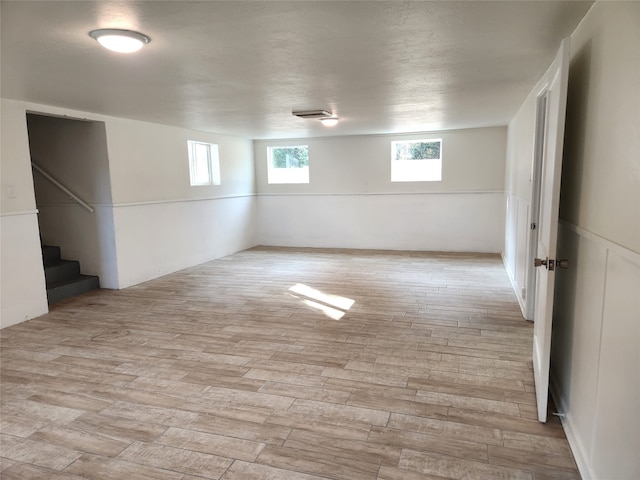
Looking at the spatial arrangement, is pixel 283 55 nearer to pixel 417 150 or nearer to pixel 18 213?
pixel 18 213

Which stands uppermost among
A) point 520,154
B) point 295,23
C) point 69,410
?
point 295,23

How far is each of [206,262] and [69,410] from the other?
442 cm

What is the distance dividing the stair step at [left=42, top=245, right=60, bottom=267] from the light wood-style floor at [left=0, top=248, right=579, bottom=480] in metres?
0.86

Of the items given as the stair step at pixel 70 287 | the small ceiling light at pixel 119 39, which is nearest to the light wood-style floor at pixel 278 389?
the stair step at pixel 70 287

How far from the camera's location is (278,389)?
270 cm

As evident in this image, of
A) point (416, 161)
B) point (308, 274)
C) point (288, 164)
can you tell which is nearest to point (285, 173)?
point (288, 164)

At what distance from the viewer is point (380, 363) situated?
3031 millimetres

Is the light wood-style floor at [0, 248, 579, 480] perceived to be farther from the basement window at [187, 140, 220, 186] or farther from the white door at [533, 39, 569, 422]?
the basement window at [187, 140, 220, 186]

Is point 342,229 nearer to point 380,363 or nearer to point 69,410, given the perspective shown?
point 380,363

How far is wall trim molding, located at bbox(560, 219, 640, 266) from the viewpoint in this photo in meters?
1.35

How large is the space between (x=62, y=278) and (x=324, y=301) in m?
3.27

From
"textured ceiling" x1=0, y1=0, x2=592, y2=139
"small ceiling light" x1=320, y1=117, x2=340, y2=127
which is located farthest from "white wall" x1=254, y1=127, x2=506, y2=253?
"textured ceiling" x1=0, y1=0, x2=592, y2=139

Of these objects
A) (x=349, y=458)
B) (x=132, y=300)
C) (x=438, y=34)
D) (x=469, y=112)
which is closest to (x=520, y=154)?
(x=469, y=112)

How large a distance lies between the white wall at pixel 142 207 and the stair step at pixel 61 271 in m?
0.53
